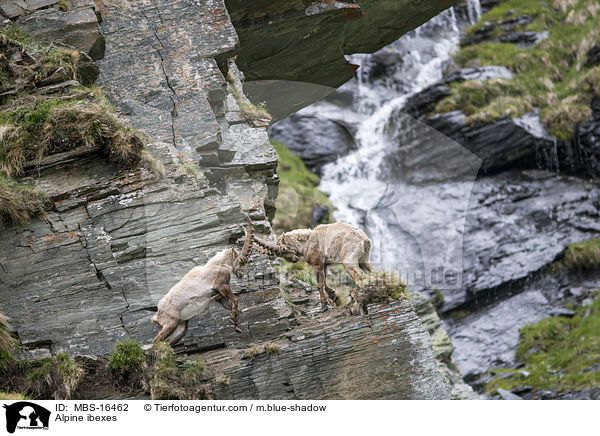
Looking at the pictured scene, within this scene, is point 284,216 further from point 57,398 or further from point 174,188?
point 57,398

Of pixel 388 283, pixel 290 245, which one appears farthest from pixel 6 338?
pixel 388 283

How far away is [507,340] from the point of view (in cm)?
2483

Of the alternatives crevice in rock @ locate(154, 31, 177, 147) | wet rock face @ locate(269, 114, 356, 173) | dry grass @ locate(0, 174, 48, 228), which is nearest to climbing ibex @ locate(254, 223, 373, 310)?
crevice in rock @ locate(154, 31, 177, 147)

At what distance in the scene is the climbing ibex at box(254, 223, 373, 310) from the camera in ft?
37.1

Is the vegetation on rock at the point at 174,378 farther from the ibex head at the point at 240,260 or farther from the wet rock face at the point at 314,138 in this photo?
the wet rock face at the point at 314,138

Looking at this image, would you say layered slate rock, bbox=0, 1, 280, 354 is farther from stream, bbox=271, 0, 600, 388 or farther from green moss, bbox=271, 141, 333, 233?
stream, bbox=271, 0, 600, 388

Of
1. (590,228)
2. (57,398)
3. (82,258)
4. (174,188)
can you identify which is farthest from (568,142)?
(57,398)

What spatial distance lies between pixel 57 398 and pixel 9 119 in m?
6.64

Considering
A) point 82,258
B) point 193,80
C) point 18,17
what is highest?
point 18,17

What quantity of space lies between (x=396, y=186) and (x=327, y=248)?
66.7ft

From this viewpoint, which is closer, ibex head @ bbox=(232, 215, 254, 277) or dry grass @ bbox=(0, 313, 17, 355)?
ibex head @ bbox=(232, 215, 254, 277)

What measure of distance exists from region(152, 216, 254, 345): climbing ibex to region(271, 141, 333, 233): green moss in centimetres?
1687

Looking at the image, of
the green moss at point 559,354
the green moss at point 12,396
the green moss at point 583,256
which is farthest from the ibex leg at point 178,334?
the green moss at point 583,256

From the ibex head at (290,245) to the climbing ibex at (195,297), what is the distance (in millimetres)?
1239
